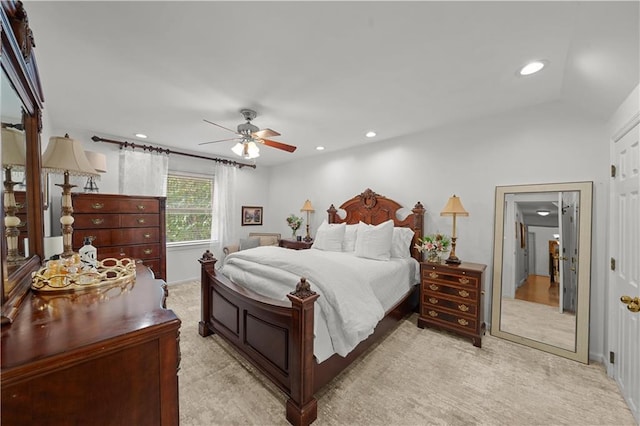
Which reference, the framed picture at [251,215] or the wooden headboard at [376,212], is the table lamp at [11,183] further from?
the framed picture at [251,215]

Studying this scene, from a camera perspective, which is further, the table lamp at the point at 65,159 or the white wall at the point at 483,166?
the white wall at the point at 483,166

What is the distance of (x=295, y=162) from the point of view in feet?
18.4

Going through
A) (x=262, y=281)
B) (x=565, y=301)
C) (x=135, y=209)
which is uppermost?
(x=135, y=209)

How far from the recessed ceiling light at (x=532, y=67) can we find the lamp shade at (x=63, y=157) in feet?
10.3

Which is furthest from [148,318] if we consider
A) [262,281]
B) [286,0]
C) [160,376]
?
[286,0]

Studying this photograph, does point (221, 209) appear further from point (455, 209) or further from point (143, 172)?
point (455, 209)

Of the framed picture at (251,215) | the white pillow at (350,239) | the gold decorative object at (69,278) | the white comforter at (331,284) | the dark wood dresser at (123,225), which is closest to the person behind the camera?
the gold decorative object at (69,278)

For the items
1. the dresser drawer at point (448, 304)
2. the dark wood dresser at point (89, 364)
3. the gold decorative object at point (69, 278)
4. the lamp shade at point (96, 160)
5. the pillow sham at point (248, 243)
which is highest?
the lamp shade at point (96, 160)

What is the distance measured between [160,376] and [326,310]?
1.25 metres

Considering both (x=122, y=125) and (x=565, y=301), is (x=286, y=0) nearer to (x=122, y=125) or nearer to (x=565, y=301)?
(x=122, y=125)

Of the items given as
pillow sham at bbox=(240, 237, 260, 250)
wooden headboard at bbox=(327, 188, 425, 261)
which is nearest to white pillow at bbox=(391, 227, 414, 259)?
wooden headboard at bbox=(327, 188, 425, 261)

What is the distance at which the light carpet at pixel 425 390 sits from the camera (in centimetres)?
176

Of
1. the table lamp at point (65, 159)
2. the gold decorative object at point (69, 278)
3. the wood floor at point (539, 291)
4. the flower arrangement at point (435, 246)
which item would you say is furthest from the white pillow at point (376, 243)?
the table lamp at point (65, 159)

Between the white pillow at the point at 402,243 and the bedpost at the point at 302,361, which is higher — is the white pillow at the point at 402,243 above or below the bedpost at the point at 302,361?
above
